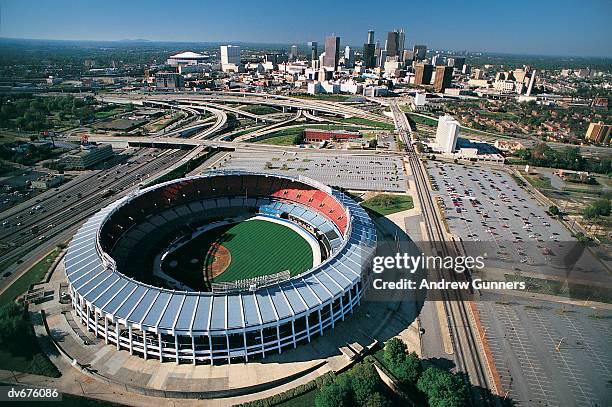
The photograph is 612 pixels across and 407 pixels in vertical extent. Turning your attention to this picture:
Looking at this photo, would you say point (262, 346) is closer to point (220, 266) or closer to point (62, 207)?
point (220, 266)

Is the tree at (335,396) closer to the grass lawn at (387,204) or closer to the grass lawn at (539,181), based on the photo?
the grass lawn at (387,204)

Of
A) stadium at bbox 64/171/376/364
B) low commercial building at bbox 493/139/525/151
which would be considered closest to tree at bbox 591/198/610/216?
low commercial building at bbox 493/139/525/151

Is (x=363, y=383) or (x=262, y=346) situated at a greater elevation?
(x=363, y=383)

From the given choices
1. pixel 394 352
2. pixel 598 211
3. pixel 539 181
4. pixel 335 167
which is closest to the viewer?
pixel 394 352

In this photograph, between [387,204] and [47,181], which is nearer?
[387,204]

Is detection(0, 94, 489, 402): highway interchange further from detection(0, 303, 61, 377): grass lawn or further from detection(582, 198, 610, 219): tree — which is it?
detection(582, 198, 610, 219): tree

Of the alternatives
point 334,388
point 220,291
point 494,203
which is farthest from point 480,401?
point 494,203

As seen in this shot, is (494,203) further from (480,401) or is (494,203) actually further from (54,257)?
(54,257)

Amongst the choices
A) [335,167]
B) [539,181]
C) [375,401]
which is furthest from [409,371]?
[539,181]
